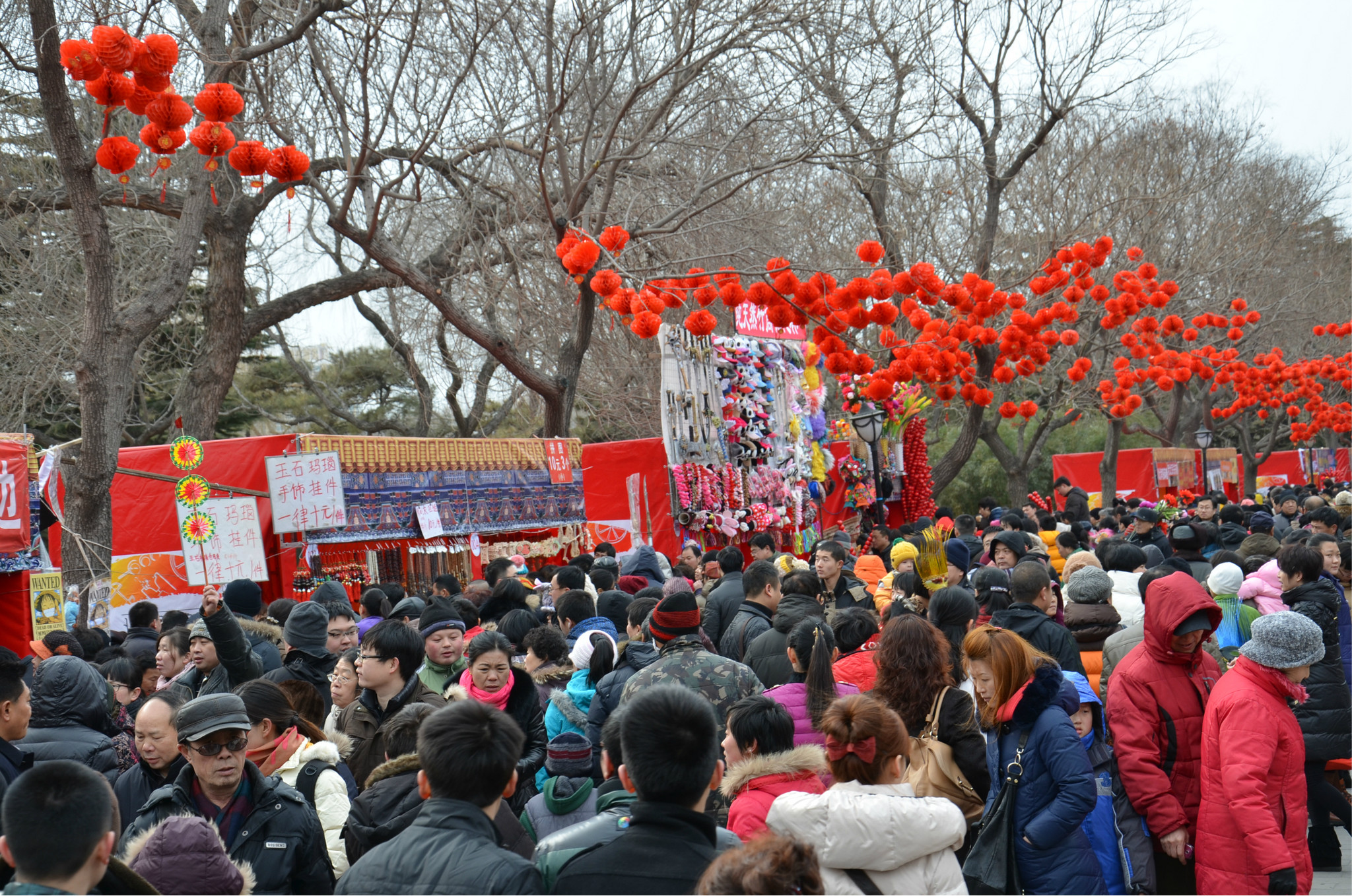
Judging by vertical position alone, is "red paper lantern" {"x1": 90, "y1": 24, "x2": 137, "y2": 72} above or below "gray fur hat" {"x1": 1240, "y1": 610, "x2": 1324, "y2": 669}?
above

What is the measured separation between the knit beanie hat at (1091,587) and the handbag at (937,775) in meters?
1.97

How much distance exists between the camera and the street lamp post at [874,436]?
17438mm

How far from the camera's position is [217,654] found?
508cm

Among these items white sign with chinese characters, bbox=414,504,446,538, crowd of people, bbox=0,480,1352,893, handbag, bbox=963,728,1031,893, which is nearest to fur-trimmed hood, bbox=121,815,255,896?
crowd of people, bbox=0,480,1352,893

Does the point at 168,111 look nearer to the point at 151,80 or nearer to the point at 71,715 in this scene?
the point at 151,80

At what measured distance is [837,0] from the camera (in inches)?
497

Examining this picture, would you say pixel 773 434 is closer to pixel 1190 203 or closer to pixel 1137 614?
pixel 1137 614

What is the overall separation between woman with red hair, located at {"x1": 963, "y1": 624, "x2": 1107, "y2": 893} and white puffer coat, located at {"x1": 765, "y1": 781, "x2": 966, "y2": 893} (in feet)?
3.38

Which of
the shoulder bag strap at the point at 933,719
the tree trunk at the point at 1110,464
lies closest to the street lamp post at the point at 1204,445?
the tree trunk at the point at 1110,464

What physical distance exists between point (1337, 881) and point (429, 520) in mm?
9360

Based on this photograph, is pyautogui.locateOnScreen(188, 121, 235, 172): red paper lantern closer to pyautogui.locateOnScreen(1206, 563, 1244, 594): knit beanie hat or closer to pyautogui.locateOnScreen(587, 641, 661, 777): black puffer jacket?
pyautogui.locateOnScreen(587, 641, 661, 777): black puffer jacket

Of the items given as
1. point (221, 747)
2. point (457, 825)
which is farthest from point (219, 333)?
point (457, 825)

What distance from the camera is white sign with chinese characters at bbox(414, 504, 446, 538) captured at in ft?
40.4

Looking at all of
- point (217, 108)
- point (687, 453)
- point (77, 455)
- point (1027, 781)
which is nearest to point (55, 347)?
point (77, 455)
